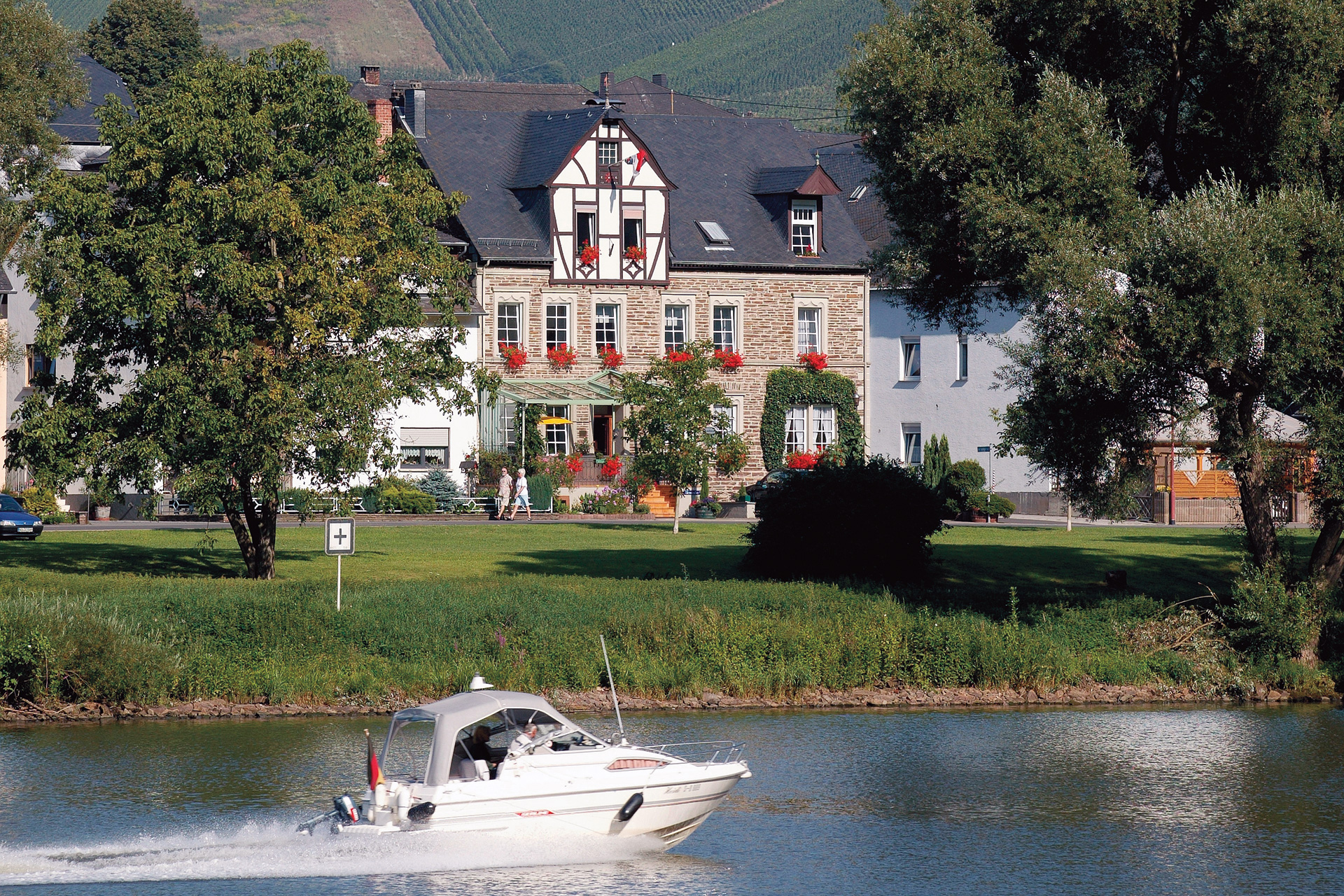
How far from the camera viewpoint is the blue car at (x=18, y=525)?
1698 inches

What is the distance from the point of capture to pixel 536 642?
28500 mm

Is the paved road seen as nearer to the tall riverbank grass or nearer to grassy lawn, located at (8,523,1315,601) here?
grassy lawn, located at (8,523,1315,601)

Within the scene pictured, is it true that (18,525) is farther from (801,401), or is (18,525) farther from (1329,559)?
(1329,559)

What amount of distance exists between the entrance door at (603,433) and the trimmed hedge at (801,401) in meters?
5.60

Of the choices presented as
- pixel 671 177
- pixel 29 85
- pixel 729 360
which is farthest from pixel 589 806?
pixel 671 177

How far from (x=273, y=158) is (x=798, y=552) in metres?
12.8

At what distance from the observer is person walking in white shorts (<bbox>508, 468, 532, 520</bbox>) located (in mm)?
52688

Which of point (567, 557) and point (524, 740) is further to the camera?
point (567, 557)

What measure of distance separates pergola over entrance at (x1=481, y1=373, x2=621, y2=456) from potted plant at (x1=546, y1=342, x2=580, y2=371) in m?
0.66

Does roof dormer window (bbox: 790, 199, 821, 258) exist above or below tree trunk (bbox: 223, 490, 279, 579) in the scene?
above

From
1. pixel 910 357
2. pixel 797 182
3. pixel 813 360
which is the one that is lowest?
pixel 813 360

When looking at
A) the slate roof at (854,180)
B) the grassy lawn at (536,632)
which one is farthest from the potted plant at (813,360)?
the grassy lawn at (536,632)

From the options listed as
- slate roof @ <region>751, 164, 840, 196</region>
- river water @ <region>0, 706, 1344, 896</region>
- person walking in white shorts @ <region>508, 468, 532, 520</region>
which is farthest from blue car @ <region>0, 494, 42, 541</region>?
slate roof @ <region>751, 164, 840, 196</region>

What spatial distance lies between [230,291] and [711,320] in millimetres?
31391
